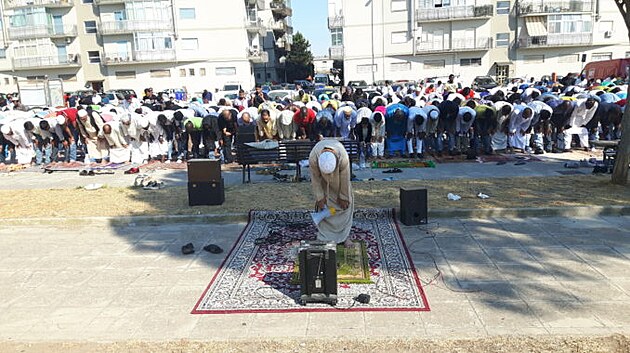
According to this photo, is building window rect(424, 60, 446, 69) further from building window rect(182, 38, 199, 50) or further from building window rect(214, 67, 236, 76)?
building window rect(182, 38, 199, 50)

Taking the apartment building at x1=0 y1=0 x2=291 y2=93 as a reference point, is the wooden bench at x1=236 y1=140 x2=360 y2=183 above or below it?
below

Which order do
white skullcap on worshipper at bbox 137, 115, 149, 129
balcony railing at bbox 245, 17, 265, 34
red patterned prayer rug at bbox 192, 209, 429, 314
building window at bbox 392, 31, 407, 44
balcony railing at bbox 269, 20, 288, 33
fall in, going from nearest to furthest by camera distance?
red patterned prayer rug at bbox 192, 209, 429, 314 → white skullcap on worshipper at bbox 137, 115, 149, 129 → building window at bbox 392, 31, 407, 44 → balcony railing at bbox 245, 17, 265, 34 → balcony railing at bbox 269, 20, 288, 33

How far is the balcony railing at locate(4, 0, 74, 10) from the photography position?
50559 mm

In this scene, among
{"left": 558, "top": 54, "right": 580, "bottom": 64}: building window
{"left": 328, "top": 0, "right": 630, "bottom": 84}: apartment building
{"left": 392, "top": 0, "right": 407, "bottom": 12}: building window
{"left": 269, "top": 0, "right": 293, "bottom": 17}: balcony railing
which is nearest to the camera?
{"left": 392, "top": 0, "right": 407, "bottom": 12}: building window

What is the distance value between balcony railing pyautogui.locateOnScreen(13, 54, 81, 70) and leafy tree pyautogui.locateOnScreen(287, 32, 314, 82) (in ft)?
80.1

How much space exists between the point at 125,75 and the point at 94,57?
4.04 m

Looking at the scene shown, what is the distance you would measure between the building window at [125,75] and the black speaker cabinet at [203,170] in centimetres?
4516

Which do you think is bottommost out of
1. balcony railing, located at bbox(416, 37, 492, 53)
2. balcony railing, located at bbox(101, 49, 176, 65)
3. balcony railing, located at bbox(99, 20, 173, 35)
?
balcony railing, located at bbox(416, 37, 492, 53)

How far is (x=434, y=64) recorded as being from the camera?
1828 inches

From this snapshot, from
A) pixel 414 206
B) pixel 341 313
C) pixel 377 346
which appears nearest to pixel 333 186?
pixel 341 313

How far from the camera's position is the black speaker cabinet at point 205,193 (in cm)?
936

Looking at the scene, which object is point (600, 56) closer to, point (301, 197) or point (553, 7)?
point (553, 7)

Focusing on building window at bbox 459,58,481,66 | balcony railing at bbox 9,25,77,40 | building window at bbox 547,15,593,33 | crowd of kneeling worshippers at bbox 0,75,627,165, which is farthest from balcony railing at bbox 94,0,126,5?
building window at bbox 547,15,593,33

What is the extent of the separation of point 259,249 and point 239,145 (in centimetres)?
441
